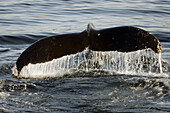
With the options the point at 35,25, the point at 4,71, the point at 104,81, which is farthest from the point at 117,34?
the point at 35,25

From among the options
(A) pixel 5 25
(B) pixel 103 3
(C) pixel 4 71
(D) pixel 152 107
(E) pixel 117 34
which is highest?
(B) pixel 103 3

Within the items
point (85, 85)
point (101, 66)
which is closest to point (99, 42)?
point (85, 85)

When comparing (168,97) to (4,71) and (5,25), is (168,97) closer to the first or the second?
(4,71)

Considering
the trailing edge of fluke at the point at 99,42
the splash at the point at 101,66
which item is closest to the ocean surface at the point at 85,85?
the splash at the point at 101,66

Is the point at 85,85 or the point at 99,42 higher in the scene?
the point at 99,42

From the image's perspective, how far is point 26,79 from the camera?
6.36 metres

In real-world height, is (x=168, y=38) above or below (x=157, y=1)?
below

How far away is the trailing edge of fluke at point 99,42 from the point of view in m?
6.10

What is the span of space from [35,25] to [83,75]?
619 centimetres

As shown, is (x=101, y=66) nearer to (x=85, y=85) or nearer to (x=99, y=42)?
(x=85, y=85)

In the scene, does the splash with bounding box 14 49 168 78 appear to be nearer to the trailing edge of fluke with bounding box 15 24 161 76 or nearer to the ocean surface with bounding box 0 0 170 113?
the ocean surface with bounding box 0 0 170 113

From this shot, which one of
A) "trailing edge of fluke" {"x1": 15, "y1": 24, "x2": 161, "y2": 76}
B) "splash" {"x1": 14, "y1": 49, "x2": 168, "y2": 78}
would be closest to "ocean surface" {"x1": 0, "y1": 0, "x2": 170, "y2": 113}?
"splash" {"x1": 14, "y1": 49, "x2": 168, "y2": 78}

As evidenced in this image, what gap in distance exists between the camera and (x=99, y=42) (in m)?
6.25

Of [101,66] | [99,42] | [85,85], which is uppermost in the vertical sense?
[99,42]
